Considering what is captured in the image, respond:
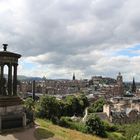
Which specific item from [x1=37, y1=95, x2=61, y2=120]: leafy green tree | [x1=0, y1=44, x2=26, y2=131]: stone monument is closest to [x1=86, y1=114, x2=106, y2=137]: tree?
[x1=37, y1=95, x2=61, y2=120]: leafy green tree

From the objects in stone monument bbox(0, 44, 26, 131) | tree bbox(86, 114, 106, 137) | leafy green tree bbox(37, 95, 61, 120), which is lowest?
tree bbox(86, 114, 106, 137)

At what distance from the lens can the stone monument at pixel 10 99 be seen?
20.6m

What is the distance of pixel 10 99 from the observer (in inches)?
845

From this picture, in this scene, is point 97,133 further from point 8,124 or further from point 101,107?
point 101,107

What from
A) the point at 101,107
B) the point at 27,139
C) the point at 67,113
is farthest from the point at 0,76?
the point at 101,107

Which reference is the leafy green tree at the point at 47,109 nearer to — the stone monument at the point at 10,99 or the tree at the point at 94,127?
the tree at the point at 94,127

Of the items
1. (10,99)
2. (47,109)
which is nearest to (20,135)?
(10,99)

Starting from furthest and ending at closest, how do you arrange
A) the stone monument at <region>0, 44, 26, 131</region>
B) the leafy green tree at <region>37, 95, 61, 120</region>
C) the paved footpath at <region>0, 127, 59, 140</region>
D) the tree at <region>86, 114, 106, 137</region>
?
the leafy green tree at <region>37, 95, 61, 120</region>, the tree at <region>86, 114, 106, 137</region>, the stone monument at <region>0, 44, 26, 131</region>, the paved footpath at <region>0, 127, 59, 140</region>

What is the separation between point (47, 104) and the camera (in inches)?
1971

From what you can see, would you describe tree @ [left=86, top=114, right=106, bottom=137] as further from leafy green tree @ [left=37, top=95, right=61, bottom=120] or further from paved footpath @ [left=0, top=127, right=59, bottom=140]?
paved footpath @ [left=0, top=127, right=59, bottom=140]

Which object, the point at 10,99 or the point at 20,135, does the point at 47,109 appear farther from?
the point at 20,135

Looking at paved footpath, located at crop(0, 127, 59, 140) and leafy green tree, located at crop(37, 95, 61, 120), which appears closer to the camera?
paved footpath, located at crop(0, 127, 59, 140)

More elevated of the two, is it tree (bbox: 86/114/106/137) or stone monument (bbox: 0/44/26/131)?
stone monument (bbox: 0/44/26/131)

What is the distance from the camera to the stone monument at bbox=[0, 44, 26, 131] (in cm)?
2064
